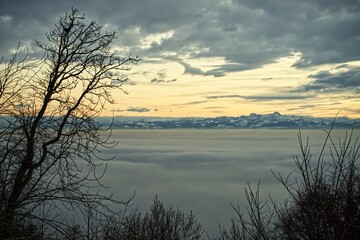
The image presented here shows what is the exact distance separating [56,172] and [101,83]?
2.09 metres

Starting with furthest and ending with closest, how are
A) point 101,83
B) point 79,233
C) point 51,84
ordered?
1. point 101,83
2. point 51,84
3. point 79,233

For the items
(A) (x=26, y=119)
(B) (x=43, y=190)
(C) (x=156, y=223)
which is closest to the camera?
(B) (x=43, y=190)

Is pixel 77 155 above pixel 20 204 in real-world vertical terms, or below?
above

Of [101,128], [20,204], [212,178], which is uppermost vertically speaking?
[101,128]

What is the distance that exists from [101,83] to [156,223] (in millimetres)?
16862

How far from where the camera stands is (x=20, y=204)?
423 cm

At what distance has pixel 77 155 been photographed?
5547 mm

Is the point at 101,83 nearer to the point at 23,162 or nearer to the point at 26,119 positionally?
the point at 26,119

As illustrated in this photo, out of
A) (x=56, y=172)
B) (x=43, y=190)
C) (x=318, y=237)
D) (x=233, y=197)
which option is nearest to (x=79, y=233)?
(x=43, y=190)

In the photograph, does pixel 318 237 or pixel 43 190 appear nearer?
pixel 318 237

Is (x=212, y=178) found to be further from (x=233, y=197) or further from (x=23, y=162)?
(x=23, y=162)

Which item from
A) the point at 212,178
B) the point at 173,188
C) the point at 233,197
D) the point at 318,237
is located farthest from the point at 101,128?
the point at 212,178

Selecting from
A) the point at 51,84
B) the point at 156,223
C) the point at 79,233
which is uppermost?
the point at 51,84

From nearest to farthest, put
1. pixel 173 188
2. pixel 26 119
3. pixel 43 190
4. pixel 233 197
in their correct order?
1. pixel 43 190
2. pixel 26 119
3. pixel 233 197
4. pixel 173 188
